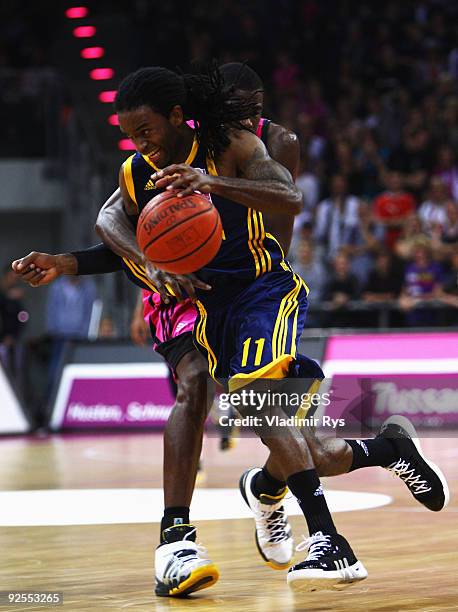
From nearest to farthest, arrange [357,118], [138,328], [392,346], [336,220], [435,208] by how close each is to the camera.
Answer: [138,328] → [392,346] → [435,208] → [336,220] → [357,118]

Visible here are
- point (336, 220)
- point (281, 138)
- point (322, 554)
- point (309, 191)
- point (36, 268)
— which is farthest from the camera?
point (309, 191)

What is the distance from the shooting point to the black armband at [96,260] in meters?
5.02

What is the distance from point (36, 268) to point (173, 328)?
61cm

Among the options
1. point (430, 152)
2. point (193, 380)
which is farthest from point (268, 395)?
point (430, 152)

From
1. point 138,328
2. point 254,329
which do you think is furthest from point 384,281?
point 254,329

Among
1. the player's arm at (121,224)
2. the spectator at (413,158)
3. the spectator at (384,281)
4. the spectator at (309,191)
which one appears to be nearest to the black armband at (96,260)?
the player's arm at (121,224)

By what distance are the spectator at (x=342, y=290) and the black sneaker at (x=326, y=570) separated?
9.19 metres

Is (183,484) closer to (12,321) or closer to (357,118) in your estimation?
(12,321)

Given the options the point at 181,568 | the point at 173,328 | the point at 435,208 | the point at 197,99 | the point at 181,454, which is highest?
the point at 197,99

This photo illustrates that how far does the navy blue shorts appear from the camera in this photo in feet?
14.5

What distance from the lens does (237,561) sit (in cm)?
517

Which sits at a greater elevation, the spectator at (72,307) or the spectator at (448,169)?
the spectator at (448,169)

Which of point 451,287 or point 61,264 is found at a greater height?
point 61,264

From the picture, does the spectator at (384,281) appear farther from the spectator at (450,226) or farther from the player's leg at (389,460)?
the player's leg at (389,460)
